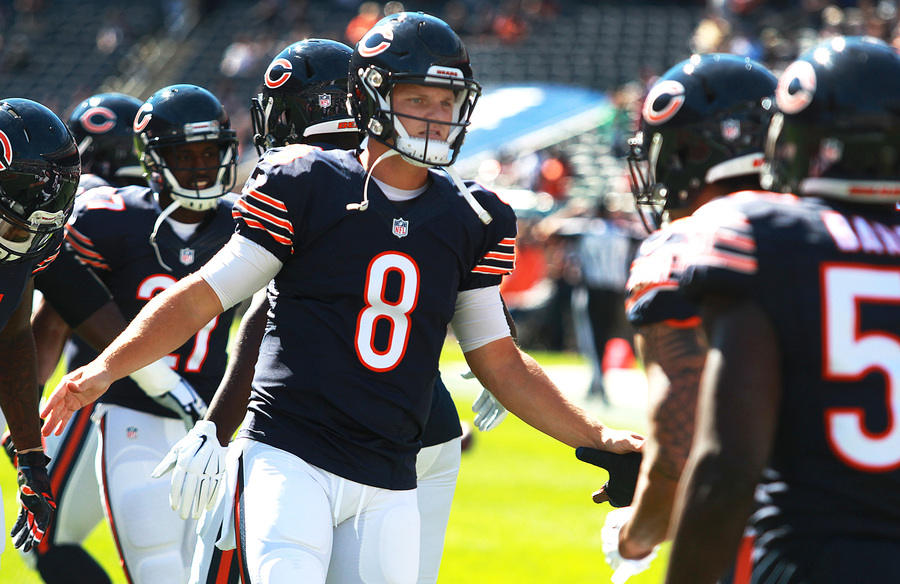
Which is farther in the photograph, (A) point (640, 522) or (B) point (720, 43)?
(B) point (720, 43)

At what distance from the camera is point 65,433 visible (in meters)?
4.16

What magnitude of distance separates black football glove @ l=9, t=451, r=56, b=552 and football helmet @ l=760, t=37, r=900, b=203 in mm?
2715

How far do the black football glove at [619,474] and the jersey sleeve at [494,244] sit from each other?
1.79ft

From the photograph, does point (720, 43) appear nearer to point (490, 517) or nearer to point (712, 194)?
point (490, 517)

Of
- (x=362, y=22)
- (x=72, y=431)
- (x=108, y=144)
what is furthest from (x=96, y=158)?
(x=362, y=22)

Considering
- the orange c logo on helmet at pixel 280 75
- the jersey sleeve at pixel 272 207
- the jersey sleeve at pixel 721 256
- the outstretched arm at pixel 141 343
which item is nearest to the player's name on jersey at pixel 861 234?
the jersey sleeve at pixel 721 256

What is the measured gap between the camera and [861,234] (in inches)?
73.8

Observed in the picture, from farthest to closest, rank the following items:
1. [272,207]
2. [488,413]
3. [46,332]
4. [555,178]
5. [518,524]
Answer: [555,178]
[518,524]
[46,332]
[488,413]
[272,207]

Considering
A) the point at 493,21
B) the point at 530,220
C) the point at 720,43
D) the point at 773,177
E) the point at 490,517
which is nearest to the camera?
the point at 773,177

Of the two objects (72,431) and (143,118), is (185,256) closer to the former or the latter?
(143,118)

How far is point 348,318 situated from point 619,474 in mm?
799

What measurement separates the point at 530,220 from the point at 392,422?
15.6m

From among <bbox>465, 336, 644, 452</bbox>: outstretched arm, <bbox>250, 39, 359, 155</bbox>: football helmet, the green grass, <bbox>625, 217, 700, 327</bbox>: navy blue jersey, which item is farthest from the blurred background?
<bbox>625, 217, 700, 327</bbox>: navy blue jersey

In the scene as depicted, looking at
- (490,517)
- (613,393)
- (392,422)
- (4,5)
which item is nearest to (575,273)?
(613,393)
